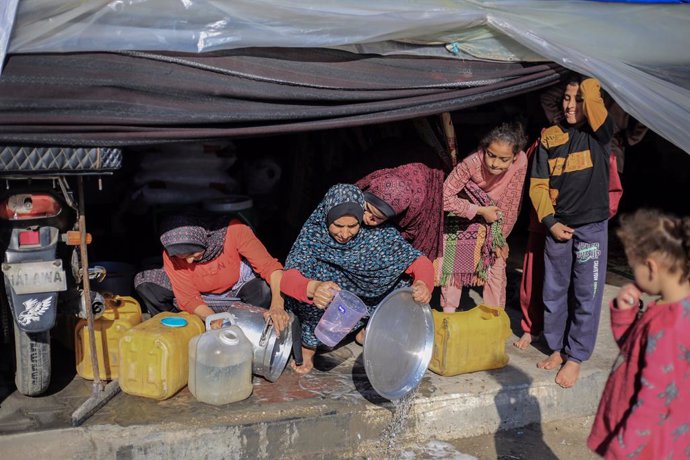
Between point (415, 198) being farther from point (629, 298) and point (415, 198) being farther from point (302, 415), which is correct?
point (629, 298)

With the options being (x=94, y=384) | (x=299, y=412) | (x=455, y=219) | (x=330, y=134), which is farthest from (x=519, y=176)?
(x=94, y=384)

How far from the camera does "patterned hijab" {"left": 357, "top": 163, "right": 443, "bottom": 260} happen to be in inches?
167

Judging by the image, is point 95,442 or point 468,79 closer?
point 95,442

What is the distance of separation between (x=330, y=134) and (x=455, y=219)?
A: 1009 mm

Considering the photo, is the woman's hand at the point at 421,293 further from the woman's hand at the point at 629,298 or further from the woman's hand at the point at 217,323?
the woman's hand at the point at 629,298

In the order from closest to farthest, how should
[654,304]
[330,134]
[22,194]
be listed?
[654,304] < [22,194] < [330,134]

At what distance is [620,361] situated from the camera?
8.54ft

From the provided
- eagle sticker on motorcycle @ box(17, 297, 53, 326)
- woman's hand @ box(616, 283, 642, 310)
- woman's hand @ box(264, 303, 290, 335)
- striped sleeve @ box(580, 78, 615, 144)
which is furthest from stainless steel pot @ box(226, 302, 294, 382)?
woman's hand @ box(616, 283, 642, 310)

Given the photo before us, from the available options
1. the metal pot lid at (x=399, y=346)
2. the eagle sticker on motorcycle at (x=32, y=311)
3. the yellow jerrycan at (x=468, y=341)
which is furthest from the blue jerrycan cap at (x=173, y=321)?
the yellow jerrycan at (x=468, y=341)

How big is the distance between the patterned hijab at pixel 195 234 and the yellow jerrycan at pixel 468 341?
129cm

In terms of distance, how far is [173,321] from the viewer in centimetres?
400

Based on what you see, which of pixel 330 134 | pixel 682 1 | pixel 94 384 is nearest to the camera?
pixel 94 384

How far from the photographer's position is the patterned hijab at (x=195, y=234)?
4227mm

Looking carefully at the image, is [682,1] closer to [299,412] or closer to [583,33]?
[583,33]
